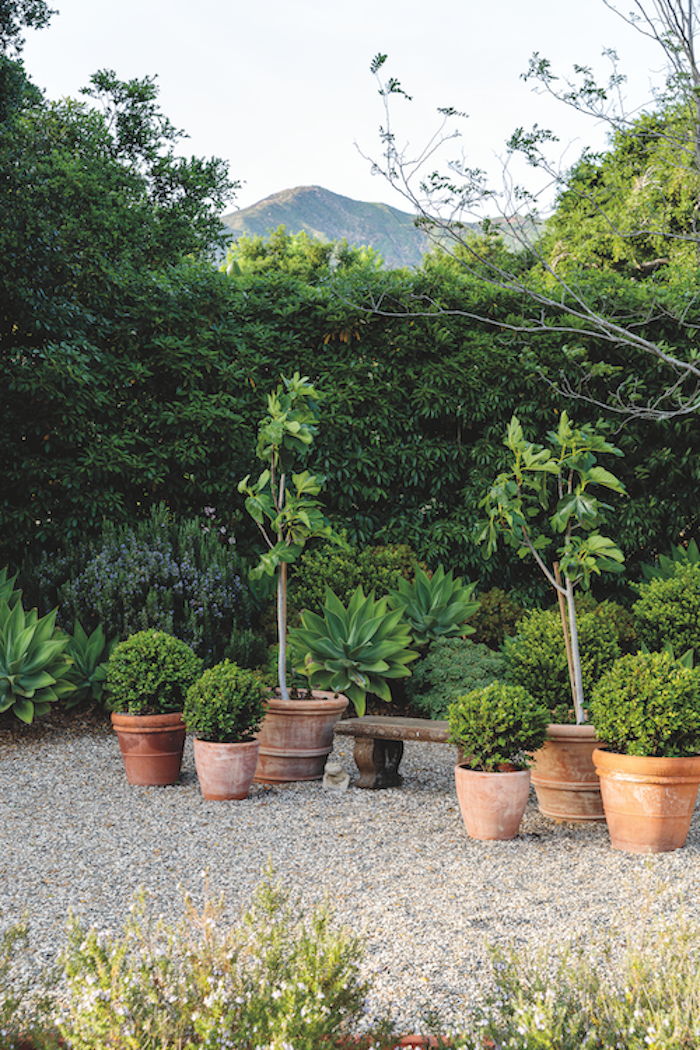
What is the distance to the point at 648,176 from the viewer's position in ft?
20.7

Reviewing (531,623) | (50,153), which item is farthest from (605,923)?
(50,153)

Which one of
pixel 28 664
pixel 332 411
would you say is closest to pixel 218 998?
pixel 28 664

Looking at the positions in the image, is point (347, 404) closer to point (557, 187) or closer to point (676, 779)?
point (557, 187)

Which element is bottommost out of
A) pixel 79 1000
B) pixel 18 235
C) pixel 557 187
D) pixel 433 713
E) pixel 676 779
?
pixel 433 713

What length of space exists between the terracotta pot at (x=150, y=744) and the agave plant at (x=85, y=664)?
1101 millimetres

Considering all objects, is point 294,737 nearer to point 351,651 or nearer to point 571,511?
point 351,651

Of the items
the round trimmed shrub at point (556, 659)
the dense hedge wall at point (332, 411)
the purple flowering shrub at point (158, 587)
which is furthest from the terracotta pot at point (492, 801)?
the dense hedge wall at point (332, 411)

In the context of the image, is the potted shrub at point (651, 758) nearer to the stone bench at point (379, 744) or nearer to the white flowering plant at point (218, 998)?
the stone bench at point (379, 744)

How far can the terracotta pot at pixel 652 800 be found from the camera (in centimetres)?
348

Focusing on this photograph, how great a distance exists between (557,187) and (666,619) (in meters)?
3.22

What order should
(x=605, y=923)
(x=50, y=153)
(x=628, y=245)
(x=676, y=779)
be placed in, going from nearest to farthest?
(x=605, y=923) < (x=676, y=779) < (x=50, y=153) < (x=628, y=245)

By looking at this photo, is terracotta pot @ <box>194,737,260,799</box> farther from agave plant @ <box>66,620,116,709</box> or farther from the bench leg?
agave plant @ <box>66,620,116,709</box>

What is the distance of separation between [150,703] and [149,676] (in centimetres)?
19

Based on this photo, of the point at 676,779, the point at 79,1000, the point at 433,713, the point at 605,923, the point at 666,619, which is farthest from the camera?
the point at 666,619
